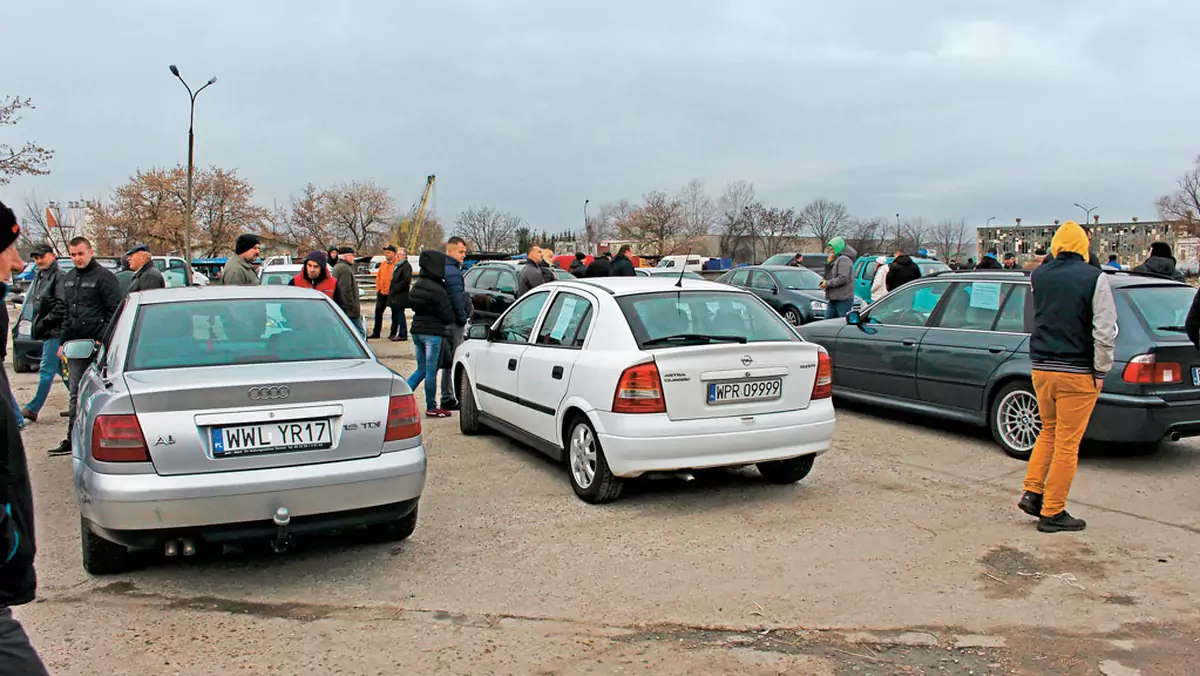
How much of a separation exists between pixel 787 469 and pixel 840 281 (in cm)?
696

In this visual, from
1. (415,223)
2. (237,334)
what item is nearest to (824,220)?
(415,223)

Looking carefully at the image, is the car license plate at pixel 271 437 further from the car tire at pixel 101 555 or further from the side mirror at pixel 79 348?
the side mirror at pixel 79 348

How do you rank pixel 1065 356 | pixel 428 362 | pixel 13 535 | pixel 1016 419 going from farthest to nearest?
pixel 428 362 → pixel 1016 419 → pixel 1065 356 → pixel 13 535

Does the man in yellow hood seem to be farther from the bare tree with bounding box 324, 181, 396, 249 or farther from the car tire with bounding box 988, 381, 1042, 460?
the bare tree with bounding box 324, 181, 396, 249

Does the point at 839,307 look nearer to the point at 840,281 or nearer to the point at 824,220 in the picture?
the point at 840,281

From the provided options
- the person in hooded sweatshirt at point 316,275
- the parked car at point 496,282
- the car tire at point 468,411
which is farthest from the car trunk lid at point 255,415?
the parked car at point 496,282

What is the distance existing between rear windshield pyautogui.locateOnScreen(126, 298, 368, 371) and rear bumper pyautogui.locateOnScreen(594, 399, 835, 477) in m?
1.67

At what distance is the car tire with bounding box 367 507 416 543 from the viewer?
16.8 feet

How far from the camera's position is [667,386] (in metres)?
5.59

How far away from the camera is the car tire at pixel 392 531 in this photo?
5105 millimetres

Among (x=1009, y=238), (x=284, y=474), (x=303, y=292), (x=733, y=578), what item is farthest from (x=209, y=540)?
(x=1009, y=238)

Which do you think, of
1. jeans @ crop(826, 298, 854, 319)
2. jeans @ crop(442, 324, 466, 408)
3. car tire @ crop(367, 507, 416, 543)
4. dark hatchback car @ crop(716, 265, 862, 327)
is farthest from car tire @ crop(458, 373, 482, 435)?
dark hatchback car @ crop(716, 265, 862, 327)

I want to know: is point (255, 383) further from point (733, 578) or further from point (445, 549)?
point (733, 578)

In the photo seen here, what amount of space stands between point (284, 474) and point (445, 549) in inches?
48.5
